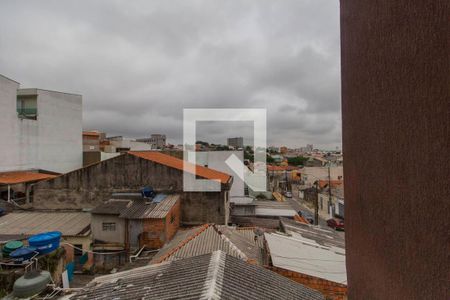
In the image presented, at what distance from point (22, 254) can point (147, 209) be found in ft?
14.5

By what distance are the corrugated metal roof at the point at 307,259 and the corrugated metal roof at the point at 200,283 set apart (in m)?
1.09

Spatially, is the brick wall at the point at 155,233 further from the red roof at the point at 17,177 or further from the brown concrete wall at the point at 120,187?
the red roof at the point at 17,177

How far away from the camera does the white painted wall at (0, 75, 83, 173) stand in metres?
19.2

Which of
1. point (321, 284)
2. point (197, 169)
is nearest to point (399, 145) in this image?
point (321, 284)

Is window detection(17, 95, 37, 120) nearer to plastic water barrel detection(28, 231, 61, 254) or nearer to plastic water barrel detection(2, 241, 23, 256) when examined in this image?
plastic water barrel detection(2, 241, 23, 256)

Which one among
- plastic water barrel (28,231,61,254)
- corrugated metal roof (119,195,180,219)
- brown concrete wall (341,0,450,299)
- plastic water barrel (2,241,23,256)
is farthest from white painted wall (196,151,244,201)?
brown concrete wall (341,0,450,299)

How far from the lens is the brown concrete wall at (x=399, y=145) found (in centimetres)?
155

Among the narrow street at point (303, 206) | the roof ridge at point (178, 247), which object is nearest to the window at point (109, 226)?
the roof ridge at point (178, 247)

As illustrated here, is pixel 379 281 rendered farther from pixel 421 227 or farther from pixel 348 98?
pixel 348 98

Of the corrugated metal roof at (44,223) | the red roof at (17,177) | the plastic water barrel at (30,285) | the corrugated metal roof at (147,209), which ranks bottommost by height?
the corrugated metal roof at (44,223)

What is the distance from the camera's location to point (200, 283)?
3807 millimetres

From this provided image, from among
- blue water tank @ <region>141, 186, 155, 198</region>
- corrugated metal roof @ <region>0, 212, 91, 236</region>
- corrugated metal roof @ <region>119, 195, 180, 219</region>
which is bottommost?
corrugated metal roof @ <region>0, 212, 91, 236</region>

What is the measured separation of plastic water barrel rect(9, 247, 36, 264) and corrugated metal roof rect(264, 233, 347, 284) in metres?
6.21

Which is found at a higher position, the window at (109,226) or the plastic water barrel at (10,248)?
the plastic water barrel at (10,248)
